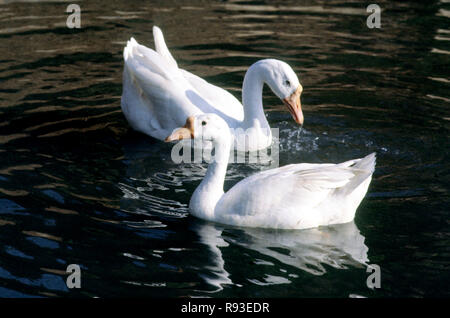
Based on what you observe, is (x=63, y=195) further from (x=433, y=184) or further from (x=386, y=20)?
(x=386, y=20)

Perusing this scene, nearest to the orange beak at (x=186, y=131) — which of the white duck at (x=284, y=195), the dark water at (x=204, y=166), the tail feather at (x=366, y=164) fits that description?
the white duck at (x=284, y=195)

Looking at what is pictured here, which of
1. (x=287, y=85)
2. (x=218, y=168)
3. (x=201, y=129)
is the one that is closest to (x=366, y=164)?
(x=218, y=168)

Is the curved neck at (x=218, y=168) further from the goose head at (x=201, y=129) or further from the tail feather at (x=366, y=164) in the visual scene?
the tail feather at (x=366, y=164)

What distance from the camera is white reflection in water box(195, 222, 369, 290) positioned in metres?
6.13

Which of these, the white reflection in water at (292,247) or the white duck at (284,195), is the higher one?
the white duck at (284,195)

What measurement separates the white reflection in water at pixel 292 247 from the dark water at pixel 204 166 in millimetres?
17

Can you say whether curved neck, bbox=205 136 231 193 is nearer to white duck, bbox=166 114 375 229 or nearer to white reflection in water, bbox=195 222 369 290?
white duck, bbox=166 114 375 229

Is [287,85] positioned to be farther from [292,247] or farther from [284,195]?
[292,247]

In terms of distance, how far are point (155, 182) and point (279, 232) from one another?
5.04 ft

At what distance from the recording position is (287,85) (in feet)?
27.6

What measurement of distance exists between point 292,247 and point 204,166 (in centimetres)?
200

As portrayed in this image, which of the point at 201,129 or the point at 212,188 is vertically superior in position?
the point at 201,129

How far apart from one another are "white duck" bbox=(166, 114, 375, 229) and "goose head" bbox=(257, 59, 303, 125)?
1.51m

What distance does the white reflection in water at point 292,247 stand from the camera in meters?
6.13
